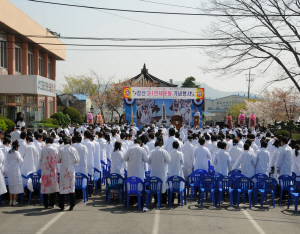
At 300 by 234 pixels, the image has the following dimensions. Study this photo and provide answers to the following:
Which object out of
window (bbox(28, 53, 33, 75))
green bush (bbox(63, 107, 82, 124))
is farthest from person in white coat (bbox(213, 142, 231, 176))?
green bush (bbox(63, 107, 82, 124))

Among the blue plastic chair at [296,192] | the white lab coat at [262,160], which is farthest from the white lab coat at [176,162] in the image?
the blue plastic chair at [296,192]

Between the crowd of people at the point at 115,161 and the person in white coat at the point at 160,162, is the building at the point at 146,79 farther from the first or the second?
the person in white coat at the point at 160,162

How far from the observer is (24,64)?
27.8 meters

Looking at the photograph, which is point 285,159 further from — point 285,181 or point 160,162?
point 160,162

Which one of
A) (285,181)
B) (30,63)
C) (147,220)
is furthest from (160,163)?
(30,63)

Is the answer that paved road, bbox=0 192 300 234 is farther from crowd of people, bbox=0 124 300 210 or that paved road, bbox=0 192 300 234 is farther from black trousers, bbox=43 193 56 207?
crowd of people, bbox=0 124 300 210

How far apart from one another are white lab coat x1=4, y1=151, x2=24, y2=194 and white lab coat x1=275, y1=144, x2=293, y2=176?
683 centimetres

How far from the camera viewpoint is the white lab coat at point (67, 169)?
7.57 metres

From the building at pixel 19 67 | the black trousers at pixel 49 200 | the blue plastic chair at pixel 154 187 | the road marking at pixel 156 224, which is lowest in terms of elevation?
the road marking at pixel 156 224

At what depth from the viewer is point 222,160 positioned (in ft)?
29.7

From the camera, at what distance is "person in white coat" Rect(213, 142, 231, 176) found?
9.05 metres

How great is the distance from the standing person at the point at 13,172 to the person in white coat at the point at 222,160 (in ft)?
16.7

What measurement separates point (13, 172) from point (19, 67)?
21773mm

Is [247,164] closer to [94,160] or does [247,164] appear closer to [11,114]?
[94,160]
